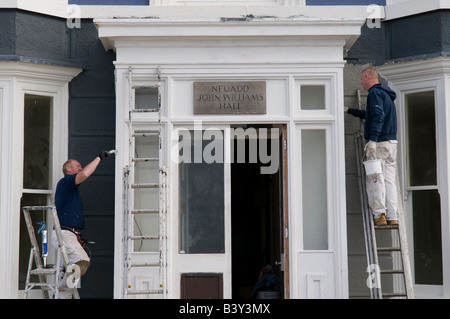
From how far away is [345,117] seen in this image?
952 cm

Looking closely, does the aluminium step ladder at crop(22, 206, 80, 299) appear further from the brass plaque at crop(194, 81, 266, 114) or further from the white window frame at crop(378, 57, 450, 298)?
the white window frame at crop(378, 57, 450, 298)

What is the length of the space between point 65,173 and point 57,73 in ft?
3.95

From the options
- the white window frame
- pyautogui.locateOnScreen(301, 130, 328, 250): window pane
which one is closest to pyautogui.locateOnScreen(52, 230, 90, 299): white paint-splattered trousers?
pyautogui.locateOnScreen(301, 130, 328, 250): window pane

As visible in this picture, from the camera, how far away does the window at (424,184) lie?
30.3ft

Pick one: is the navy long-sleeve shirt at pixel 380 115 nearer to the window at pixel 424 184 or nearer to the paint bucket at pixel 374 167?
the paint bucket at pixel 374 167

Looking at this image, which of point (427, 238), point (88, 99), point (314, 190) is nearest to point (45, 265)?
point (88, 99)

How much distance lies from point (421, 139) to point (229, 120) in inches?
89.4

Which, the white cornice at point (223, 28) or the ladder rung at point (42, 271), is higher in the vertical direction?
the white cornice at point (223, 28)

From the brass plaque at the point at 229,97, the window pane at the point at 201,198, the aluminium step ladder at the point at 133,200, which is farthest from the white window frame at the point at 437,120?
the aluminium step ladder at the point at 133,200

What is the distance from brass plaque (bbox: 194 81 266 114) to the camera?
29.4 ft

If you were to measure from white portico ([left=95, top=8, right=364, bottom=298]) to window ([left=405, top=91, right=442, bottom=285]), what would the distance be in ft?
3.47

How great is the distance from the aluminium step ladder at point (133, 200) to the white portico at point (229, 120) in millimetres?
58

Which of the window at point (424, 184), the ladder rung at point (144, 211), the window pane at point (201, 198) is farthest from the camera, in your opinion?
the window at point (424, 184)

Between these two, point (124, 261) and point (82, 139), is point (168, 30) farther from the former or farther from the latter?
point (124, 261)
